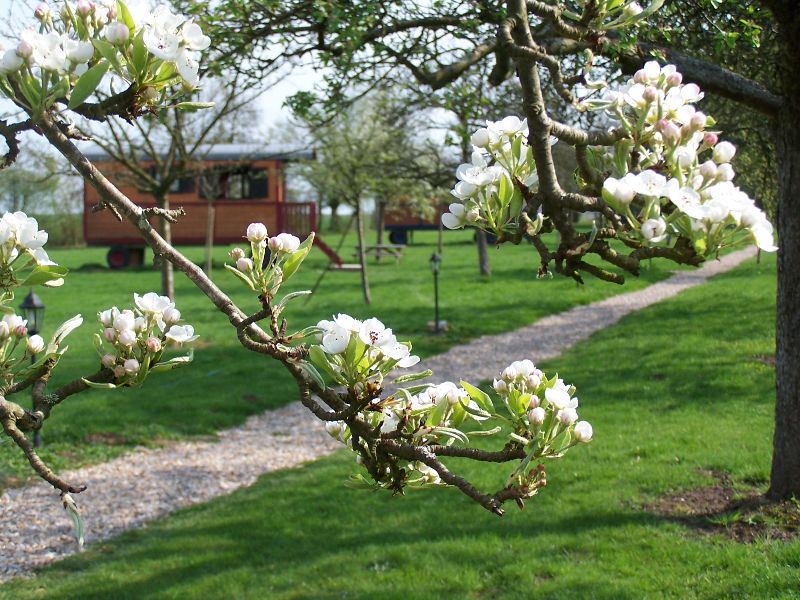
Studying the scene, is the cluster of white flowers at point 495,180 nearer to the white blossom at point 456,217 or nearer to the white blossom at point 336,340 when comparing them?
the white blossom at point 456,217

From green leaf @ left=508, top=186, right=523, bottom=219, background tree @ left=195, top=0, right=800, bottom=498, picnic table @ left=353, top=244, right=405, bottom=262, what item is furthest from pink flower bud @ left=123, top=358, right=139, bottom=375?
picnic table @ left=353, top=244, right=405, bottom=262

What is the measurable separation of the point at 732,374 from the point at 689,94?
10112 mm

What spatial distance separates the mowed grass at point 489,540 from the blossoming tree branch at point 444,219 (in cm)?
383

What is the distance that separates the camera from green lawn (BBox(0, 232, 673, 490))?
10273 mm

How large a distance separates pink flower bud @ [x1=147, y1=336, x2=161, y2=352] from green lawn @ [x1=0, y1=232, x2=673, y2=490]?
3.42 metres

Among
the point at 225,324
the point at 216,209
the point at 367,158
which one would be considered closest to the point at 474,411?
the point at 225,324

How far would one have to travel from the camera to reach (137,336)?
187 centimetres

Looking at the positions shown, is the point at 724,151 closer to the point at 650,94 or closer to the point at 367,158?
the point at 650,94

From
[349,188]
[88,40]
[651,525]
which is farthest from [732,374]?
[349,188]

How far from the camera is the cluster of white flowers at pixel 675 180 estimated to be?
4.72ft

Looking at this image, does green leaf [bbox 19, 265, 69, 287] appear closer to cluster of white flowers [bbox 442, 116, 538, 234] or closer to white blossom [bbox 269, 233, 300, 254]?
white blossom [bbox 269, 233, 300, 254]

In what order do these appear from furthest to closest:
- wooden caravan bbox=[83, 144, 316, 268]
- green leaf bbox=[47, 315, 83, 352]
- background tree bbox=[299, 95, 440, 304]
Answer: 1. wooden caravan bbox=[83, 144, 316, 268]
2. background tree bbox=[299, 95, 440, 304]
3. green leaf bbox=[47, 315, 83, 352]

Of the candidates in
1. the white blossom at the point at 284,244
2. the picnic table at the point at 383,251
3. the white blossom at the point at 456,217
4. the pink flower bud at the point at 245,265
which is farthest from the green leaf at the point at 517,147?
the picnic table at the point at 383,251

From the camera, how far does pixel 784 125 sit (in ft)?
18.8
